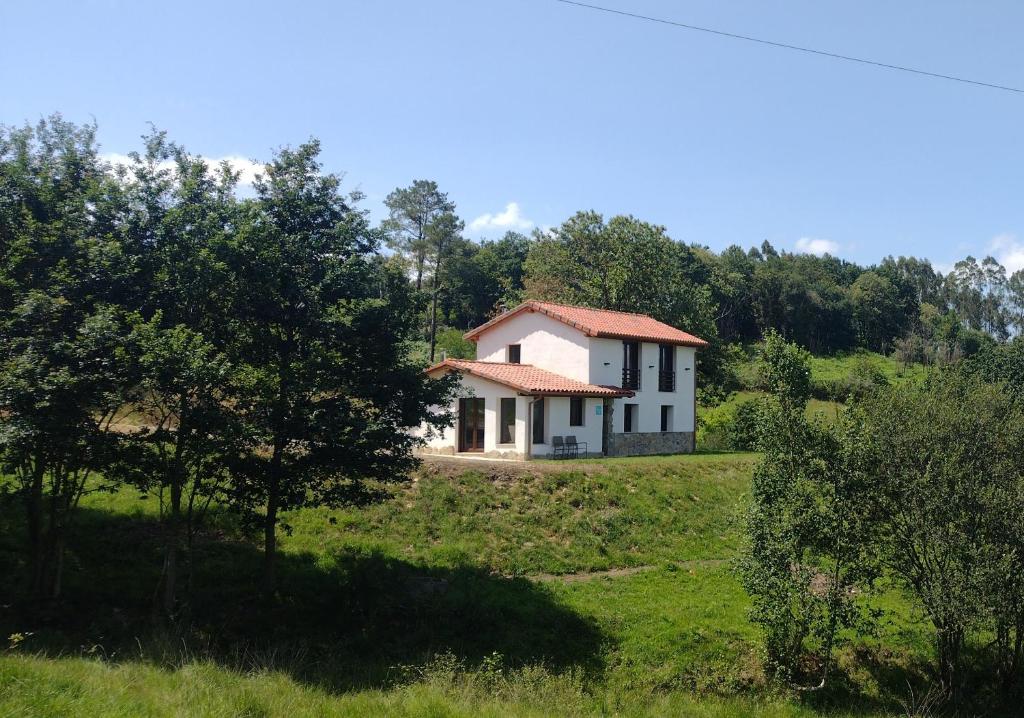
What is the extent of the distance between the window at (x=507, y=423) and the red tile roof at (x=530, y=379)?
39.4 inches

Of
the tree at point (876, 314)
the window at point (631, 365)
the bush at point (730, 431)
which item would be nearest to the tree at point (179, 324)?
the window at point (631, 365)

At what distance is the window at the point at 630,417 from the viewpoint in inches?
1244

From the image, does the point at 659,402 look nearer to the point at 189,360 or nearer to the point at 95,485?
the point at 95,485

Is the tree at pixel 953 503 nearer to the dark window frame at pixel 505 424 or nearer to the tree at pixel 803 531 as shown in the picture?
the tree at pixel 803 531

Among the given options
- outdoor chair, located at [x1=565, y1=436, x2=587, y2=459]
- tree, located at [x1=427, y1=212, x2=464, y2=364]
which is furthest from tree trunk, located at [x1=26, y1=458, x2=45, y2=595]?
tree, located at [x1=427, y1=212, x2=464, y2=364]

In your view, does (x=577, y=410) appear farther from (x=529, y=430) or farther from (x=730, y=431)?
(x=730, y=431)

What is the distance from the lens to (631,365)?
1251 inches

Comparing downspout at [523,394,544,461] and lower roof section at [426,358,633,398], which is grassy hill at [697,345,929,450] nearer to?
lower roof section at [426,358,633,398]

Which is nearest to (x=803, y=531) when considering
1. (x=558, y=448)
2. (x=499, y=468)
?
(x=499, y=468)

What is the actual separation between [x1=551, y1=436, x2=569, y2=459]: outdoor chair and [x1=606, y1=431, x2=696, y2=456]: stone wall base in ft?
9.64

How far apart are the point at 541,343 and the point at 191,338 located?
67.0 ft

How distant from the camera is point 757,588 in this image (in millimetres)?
13188

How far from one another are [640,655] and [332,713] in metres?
6.56

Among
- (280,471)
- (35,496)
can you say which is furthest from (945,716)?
(35,496)
